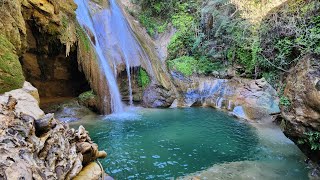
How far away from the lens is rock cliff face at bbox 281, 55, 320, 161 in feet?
17.1

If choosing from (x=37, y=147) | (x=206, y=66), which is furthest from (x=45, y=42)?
(x=206, y=66)

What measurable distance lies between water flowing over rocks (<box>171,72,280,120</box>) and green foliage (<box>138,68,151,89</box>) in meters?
1.79

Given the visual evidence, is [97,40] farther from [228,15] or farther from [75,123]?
[228,15]

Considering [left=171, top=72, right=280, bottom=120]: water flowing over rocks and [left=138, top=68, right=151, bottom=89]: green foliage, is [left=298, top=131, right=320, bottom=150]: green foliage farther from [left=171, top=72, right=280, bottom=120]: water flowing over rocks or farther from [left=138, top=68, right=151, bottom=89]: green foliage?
[left=138, top=68, right=151, bottom=89]: green foliage

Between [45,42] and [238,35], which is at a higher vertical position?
[238,35]

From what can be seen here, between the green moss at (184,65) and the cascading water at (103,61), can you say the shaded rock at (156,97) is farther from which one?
the green moss at (184,65)

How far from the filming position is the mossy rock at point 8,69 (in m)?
4.89

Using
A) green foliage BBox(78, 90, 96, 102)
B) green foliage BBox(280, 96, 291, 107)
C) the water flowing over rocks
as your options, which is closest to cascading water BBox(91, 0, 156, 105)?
green foliage BBox(78, 90, 96, 102)

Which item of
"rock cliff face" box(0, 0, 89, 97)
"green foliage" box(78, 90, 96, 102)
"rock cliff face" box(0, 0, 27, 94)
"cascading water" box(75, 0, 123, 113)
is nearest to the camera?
"rock cliff face" box(0, 0, 27, 94)

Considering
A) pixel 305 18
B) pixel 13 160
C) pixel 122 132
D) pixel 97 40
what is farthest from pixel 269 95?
pixel 13 160

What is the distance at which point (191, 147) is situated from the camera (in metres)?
8.17

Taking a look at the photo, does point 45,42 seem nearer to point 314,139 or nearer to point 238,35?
point 238,35

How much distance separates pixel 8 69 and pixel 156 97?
9.11 metres

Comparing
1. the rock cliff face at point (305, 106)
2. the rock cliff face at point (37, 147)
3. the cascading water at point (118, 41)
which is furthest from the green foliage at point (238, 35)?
the rock cliff face at point (37, 147)
